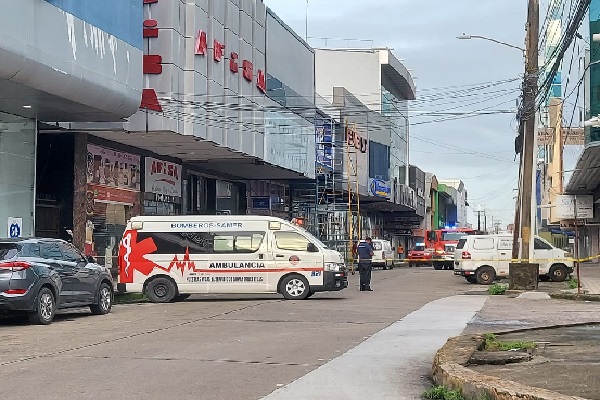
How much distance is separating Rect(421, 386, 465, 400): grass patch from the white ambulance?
14201 mm

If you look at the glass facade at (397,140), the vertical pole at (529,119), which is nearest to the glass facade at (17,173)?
the vertical pole at (529,119)

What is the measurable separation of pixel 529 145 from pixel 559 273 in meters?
6.92

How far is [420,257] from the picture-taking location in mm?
58344

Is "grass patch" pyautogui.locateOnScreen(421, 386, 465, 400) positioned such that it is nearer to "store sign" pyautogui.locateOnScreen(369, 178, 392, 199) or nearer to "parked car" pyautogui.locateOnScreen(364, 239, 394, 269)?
"parked car" pyautogui.locateOnScreen(364, 239, 394, 269)

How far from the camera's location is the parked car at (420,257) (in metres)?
56.4

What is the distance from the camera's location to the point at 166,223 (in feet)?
78.8

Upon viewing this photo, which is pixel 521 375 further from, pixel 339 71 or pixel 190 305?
pixel 339 71

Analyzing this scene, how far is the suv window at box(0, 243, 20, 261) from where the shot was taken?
16938 mm

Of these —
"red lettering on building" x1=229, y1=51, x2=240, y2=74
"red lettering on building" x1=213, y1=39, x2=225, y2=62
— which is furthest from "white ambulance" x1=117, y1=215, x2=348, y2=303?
"red lettering on building" x1=229, y1=51, x2=240, y2=74

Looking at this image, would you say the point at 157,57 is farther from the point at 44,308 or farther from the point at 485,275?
the point at 485,275

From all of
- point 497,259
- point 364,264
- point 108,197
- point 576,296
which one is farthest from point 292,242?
point 497,259

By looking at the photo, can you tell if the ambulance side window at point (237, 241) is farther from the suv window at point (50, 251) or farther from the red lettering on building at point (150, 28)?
the red lettering on building at point (150, 28)

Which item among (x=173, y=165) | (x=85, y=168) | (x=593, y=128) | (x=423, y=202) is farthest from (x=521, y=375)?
(x=423, y=202)

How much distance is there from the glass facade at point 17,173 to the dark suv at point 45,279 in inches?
219
